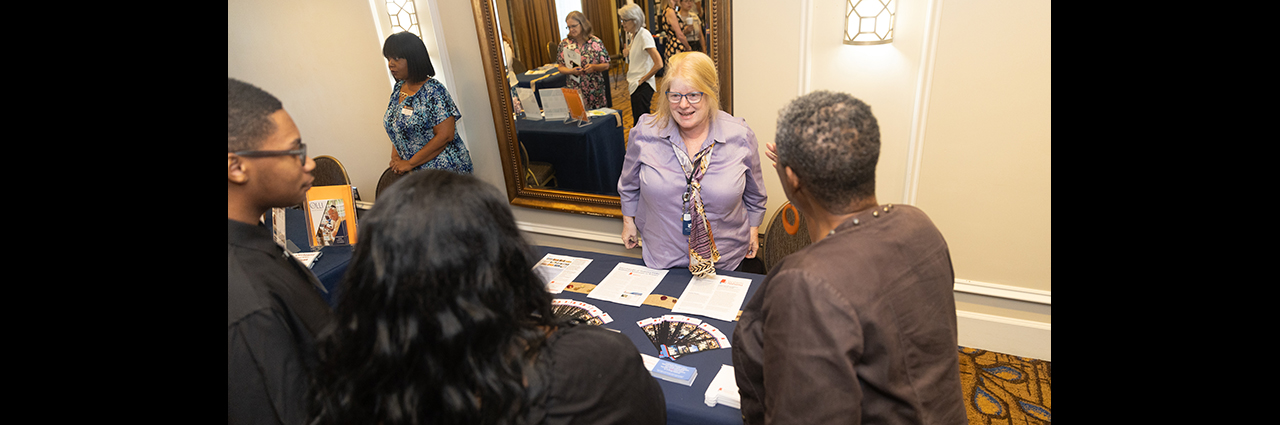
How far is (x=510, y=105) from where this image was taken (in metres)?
3.49

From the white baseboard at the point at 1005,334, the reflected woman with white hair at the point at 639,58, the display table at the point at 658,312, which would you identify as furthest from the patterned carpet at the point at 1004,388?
the reflected woman with white hair at the point at 639,58

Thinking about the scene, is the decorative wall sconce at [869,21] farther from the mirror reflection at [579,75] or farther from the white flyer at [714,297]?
the white flyer at [714,297]

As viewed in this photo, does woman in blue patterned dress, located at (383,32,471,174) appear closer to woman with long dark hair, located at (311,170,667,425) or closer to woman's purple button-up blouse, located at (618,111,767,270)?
woman's purple button-up blouse, located at (618,111,767,270)

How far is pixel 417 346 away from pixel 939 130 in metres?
2.59

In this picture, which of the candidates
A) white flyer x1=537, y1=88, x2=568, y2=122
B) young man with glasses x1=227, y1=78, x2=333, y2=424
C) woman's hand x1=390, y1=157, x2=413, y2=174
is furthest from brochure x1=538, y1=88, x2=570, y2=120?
young man with glasses x1=227, y1=78, x2=333, y2=424

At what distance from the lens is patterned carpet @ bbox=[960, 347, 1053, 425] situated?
254 cm

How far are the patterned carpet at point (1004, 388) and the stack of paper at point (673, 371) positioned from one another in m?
1.67

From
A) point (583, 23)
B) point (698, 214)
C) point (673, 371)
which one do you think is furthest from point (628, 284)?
point (583, 23)

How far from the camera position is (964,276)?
117 inches

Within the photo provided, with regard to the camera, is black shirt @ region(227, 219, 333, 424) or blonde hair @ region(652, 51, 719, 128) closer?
black shirt @ region(227, 219, 333, 424)

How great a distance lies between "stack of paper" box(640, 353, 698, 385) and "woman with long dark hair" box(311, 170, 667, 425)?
68cm

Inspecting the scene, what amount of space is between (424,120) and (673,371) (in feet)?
7.74

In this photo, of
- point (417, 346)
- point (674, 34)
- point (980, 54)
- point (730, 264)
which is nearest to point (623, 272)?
point (730, 264)
